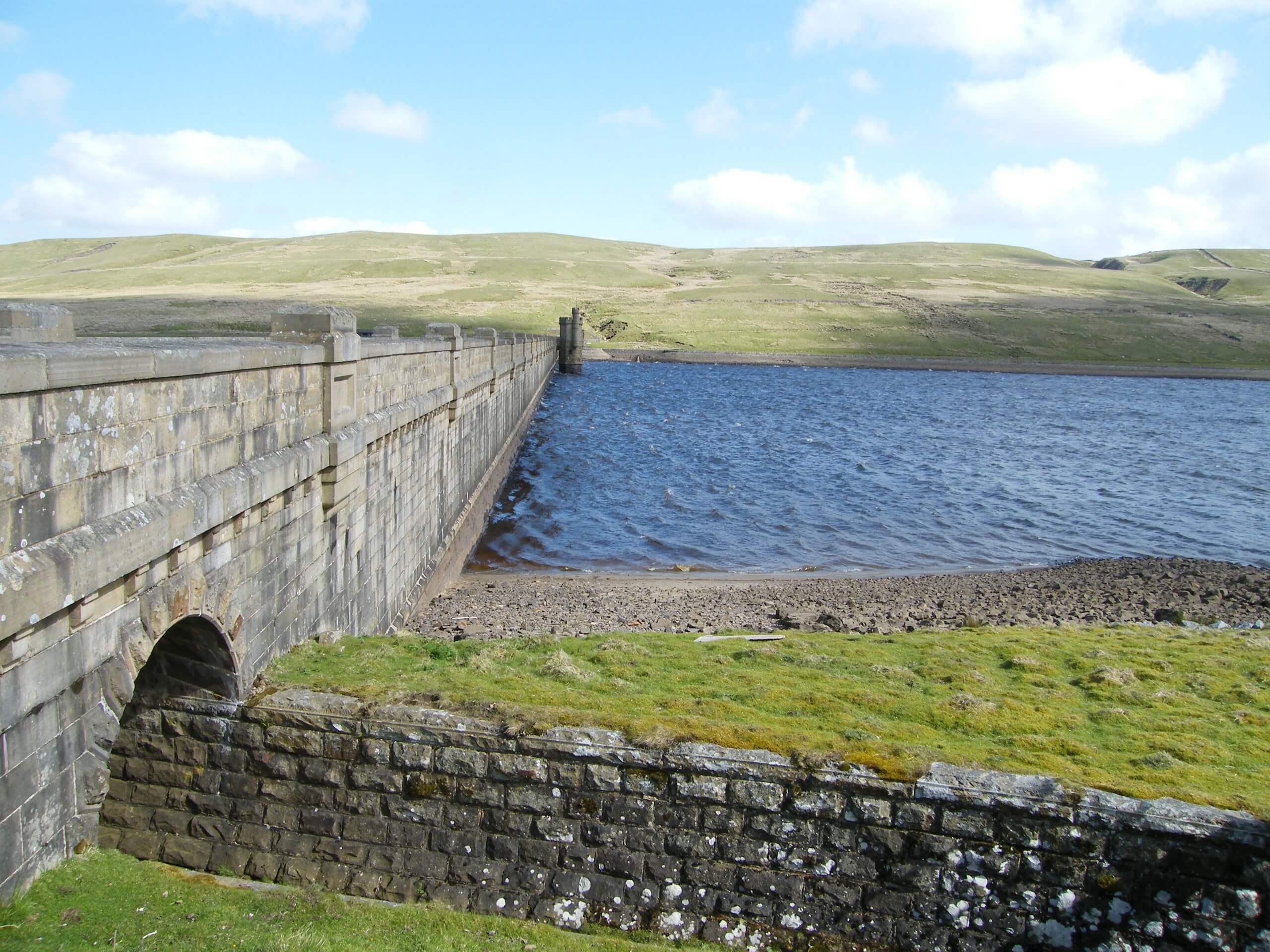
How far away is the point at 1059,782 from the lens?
6.62 metres

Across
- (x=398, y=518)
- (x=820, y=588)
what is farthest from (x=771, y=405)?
(x=398, y=518)

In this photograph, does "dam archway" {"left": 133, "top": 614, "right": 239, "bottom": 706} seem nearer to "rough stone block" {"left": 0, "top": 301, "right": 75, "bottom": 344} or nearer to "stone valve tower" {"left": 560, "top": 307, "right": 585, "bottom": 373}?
"rough stone block" {"left": 0, "top": 301, "right": 75, "bottom": 344}

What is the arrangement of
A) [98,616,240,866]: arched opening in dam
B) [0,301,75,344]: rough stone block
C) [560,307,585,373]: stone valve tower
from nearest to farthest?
1. [0,301,75,344]: rough stone block
2. [98,616,240,866]: arched opening in dam
3. [560,307,585,373]: stone valve tower

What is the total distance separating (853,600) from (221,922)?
16260 millimetres

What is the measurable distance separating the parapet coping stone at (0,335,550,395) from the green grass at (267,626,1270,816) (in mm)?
2782

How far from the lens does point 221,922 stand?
6059mm

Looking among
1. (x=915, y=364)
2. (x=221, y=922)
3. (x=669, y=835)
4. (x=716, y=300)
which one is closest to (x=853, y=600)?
(x=669, y=835)

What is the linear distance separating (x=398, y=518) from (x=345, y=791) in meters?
7.76

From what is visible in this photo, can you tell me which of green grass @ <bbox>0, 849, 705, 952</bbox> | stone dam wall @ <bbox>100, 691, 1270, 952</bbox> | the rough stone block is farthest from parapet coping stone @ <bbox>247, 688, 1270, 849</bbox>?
the rough stone block

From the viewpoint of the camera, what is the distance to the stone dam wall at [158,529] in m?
4.96

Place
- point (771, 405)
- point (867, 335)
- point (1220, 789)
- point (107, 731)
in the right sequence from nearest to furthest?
point (107, 731) < point (1220, 789) < point (771, 405) < point (867, 335)

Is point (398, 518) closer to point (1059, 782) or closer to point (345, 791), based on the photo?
point (345, 791)

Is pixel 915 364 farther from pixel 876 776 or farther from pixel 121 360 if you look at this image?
pixel 121 360

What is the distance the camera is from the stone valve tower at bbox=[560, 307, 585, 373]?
91.6 m
